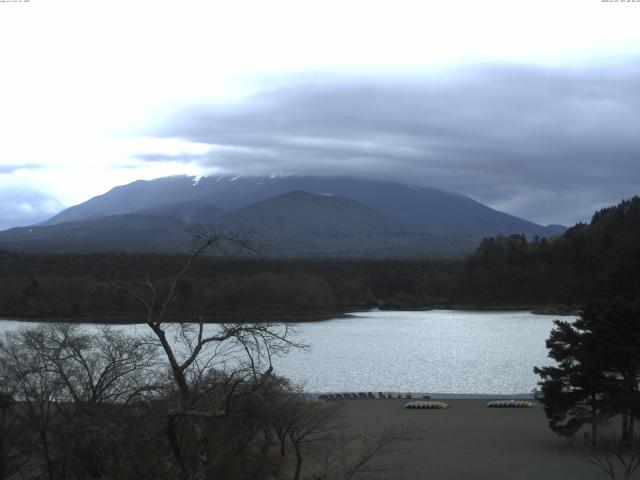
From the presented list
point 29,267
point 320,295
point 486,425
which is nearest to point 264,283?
point 320,295

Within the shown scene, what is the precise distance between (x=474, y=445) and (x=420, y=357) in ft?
111

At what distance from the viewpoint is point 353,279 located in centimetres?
13800

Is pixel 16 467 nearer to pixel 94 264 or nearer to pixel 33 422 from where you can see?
pixel 33 422

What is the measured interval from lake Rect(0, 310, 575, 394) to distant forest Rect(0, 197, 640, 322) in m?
11.0

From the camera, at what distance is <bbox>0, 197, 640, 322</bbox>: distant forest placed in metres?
94.4

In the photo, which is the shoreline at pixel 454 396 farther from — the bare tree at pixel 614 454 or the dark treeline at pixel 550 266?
the dark treeline at pixel 550 266

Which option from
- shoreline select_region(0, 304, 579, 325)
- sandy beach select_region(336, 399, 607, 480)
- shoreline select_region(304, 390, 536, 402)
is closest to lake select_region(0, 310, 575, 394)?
shoreline select_region(304, 390, 536, 402)

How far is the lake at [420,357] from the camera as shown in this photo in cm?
4709

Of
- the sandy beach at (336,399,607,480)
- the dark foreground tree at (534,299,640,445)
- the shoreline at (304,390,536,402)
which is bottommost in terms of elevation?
the shoreline at (304,390,536,402)

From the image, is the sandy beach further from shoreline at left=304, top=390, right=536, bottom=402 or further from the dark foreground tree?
shoreline at left=304, top=390, right=536, bottom=402

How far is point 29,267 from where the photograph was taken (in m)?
116

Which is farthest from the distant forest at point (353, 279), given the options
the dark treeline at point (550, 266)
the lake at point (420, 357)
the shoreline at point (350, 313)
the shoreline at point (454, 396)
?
the shoreline at point (454, 396)

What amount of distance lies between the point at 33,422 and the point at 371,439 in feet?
41.1

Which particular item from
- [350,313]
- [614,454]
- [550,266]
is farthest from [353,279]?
[614,454]
